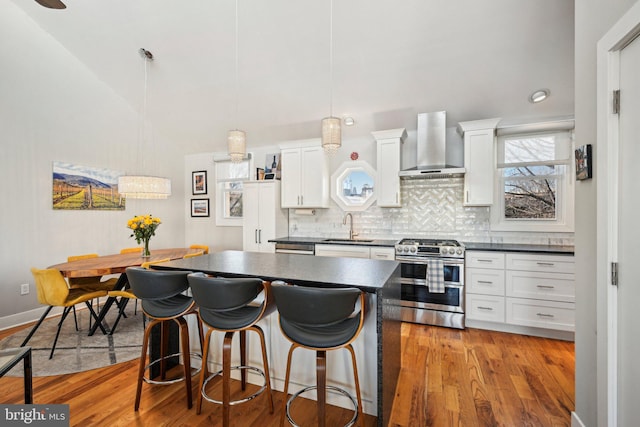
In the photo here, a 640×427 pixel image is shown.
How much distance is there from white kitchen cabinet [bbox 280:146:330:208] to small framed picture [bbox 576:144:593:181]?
118 inches

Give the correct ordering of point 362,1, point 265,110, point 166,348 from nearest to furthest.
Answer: point 166,348 < point 362,1 < point 265,110

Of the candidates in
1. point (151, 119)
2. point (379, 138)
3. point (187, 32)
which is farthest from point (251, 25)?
point (151, 119)

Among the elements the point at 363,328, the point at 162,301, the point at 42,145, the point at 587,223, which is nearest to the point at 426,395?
the point at 363,328

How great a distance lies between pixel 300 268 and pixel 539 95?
3307 mm

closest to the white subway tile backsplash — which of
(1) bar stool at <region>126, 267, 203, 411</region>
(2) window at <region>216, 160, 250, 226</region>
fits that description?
(2) window at <region>216, 160, 250, 226</region>

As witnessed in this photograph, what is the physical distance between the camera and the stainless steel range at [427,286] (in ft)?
10.3

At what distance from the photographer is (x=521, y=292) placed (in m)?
2.97

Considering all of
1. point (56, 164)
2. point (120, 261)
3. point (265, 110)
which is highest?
point (265, 110)

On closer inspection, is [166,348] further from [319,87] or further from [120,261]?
[319,87]

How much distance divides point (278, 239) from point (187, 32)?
9.53 ft

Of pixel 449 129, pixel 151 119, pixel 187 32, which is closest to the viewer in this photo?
pixel 187 32

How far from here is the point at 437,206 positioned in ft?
12.7

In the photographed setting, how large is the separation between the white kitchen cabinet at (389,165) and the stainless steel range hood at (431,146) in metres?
0.18

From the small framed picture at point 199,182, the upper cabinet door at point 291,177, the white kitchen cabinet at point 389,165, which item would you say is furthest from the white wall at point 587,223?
the small framed picture at point 199,182
